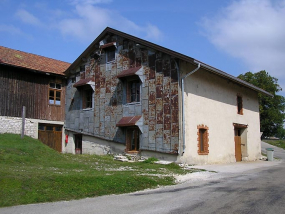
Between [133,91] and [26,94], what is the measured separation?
23.6 feet

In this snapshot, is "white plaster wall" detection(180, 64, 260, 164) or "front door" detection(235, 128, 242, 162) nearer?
"white plaster wall" detection(180, 64, 260, 164)

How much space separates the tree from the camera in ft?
151

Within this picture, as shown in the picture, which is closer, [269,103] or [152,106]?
[152,106]

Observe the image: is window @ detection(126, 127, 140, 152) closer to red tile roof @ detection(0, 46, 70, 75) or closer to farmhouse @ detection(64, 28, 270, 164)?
farmhouse @ detection(64, 28, 270, 164)

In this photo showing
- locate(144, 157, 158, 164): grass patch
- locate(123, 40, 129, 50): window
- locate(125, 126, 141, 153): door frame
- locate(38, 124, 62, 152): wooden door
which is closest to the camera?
locate(144, 157, 158, 164): grass patch

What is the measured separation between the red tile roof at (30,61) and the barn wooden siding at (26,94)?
0.41 metres

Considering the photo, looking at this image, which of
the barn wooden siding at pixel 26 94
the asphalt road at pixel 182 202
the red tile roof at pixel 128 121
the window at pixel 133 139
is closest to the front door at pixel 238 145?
the window at pixel 133 139

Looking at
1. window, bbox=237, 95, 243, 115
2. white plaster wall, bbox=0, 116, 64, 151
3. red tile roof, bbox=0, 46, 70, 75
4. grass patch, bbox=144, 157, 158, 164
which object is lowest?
grass patch, bbox=144, 157, 158, 164

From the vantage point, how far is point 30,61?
70.2 feet

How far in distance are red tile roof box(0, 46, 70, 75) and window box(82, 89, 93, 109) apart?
91.3 inches

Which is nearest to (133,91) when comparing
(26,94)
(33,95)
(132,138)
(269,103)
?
(132,138)

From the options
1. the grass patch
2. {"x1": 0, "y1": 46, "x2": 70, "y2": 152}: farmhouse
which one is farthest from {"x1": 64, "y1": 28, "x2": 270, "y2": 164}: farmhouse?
{"x1": 0, "y1": 46, "x2": 70, "y2": 152}: farmhouse

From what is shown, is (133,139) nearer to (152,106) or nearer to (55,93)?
(152,106)

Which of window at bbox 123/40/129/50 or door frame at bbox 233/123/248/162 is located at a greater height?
window at bbox 123/40/129/50
